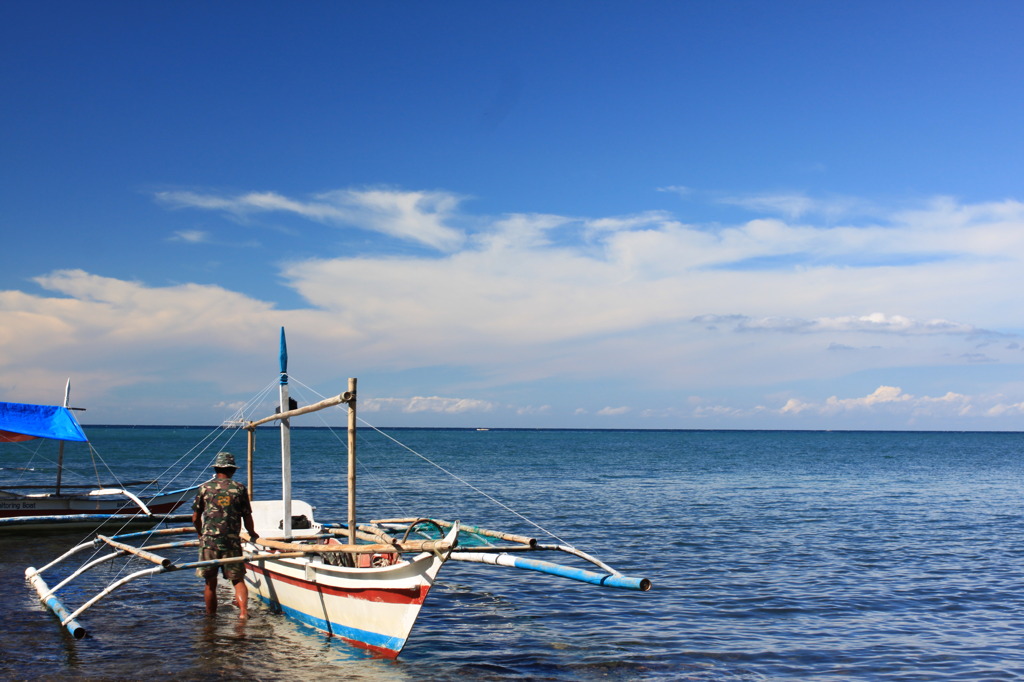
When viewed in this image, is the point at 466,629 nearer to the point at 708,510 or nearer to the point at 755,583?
the point at 755,583

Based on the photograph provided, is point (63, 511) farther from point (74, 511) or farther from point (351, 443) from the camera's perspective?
point (351, 443)

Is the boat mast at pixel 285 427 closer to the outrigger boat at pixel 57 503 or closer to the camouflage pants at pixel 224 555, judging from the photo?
the camouflage pants at pixel 224 555

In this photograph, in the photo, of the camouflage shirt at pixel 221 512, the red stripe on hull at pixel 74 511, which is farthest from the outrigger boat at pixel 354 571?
the red stripe on hull at pixel 74 511

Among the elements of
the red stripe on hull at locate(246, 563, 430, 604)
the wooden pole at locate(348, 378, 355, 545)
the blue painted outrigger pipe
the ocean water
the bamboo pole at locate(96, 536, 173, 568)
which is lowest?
the ocean water

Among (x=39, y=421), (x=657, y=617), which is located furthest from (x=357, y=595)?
(x=39, y=421)

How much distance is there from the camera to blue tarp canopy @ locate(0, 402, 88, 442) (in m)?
23.2

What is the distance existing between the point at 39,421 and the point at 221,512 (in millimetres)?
14229

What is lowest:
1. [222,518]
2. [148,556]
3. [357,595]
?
[357,595]

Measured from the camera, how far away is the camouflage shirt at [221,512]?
13273 millimetres

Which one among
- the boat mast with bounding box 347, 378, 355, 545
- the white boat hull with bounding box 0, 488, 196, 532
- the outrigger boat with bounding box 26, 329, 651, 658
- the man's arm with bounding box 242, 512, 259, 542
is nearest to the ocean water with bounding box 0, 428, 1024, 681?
the outrigger boat with bounding box 26, 329, 651, 658

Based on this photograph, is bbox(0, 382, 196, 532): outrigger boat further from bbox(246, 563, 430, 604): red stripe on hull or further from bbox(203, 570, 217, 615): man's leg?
bbox(246, 563, 430, 604): red stripe on hull

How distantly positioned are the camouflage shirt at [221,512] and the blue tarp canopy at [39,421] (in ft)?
41.8

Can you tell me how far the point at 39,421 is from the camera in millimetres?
23938

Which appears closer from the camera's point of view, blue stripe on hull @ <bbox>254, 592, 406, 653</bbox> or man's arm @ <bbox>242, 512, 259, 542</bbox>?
blue stripe on hull @ <bbox>254, 592, 406, 653</bbox>
